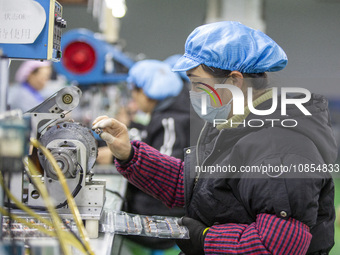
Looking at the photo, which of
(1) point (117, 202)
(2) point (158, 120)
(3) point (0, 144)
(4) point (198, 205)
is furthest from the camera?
(2) point (158, 120)

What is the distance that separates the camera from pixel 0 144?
3.18 ft

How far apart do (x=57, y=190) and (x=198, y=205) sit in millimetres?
491

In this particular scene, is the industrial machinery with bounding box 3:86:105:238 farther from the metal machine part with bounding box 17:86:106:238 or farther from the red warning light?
the red warning light

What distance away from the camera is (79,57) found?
4.86 meters

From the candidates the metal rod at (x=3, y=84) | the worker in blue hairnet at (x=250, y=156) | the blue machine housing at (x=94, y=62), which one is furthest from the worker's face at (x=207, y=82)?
the blue machine housing at (x=94, y=62)

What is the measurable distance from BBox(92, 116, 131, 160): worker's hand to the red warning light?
9.63 feet

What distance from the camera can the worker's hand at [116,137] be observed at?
1.85 metres

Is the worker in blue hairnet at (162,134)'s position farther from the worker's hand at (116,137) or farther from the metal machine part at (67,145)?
the metal machine part at (67,145)

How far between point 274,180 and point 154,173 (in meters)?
0.67

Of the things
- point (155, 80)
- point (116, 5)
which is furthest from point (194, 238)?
point (116, 5)

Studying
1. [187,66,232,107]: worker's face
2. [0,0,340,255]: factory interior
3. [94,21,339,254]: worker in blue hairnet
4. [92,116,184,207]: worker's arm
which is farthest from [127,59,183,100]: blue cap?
[187,66,232,107]: worker's face

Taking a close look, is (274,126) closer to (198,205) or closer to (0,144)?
(198,205)

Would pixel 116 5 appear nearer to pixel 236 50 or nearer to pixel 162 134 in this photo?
pixel 162 134

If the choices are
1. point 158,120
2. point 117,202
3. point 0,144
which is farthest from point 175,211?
point 0,144
